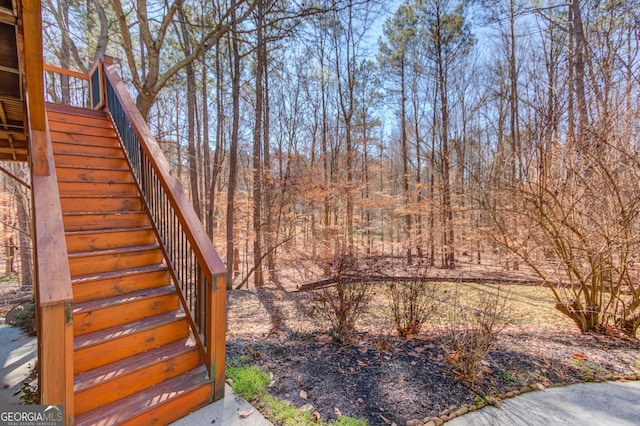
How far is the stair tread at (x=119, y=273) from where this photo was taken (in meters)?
2.30

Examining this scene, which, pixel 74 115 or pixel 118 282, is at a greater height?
pixel 74 115

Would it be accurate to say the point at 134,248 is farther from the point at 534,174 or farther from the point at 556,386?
the point at 534,174

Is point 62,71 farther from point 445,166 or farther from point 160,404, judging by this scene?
point 445,166

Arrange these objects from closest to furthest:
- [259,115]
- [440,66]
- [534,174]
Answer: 1. [534,174]
2. [259,115]
3. [440,66]

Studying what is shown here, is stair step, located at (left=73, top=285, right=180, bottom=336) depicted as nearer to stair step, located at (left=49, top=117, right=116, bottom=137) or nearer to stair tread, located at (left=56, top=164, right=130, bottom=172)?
stair tread, located at (left=56, top=164, right=130, bottom=172)

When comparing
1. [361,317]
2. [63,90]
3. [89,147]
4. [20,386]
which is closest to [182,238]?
[20,386]

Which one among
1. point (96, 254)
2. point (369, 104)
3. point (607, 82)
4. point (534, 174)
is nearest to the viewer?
point (96, 254)

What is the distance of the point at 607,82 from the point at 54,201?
6.21 metres

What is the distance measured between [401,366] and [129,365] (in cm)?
233

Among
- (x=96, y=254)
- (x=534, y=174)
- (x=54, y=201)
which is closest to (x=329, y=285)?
(x=96, y=254)

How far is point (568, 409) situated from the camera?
210cm

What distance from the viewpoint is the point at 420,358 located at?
9.01ft

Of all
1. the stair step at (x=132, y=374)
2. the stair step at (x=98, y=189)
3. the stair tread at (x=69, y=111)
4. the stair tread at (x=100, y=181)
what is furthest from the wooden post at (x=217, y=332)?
the stair tread at (x=69, y=111)

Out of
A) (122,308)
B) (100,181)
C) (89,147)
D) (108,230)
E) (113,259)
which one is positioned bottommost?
(122,308)
